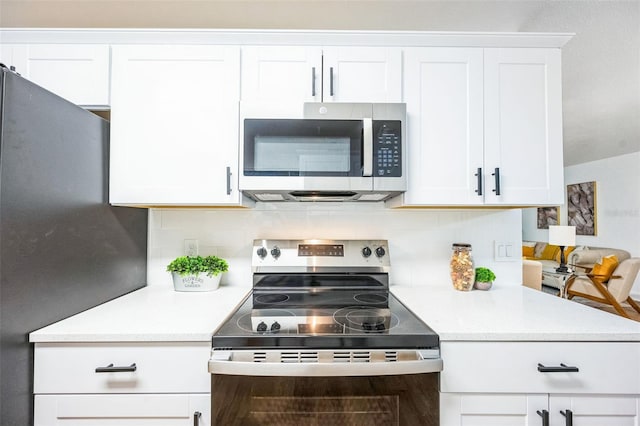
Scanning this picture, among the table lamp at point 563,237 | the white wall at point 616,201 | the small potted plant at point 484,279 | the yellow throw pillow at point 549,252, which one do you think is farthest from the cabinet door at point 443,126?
the yellow throw pillow at point 549,252

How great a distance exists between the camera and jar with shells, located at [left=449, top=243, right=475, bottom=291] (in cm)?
160

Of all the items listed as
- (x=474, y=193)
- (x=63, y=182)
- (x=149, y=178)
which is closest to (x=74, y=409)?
(x=63, y=182)

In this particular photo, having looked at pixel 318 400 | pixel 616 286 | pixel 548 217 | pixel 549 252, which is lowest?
pixel 616 286

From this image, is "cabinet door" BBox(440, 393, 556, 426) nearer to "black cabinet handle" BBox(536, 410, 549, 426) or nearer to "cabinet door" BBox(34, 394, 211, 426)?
"black cabinet handle" BBox(536, 410, 549, 426)

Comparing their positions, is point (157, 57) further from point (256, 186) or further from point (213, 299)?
point (213, 299)

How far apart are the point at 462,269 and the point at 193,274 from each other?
55.7 inches

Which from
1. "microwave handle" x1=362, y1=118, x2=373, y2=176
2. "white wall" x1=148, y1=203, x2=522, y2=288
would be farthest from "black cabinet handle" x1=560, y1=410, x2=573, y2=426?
"microwave handle" x1=362, y1=118, x2=373, y2=176

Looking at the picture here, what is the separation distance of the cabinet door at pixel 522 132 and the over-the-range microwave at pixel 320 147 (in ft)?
1.53

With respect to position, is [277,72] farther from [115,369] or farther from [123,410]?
[123,410]

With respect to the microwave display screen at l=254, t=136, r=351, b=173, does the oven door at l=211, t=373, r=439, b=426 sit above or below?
below

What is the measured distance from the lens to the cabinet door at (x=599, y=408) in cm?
103

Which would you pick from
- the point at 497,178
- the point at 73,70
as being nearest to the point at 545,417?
the point at 497,178

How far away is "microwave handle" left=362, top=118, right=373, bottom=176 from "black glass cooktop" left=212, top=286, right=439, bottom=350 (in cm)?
61

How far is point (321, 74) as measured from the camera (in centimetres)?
141
